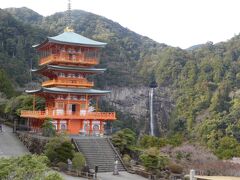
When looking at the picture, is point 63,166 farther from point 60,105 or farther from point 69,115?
point 60,105

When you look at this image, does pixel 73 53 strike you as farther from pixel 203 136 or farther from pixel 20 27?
pixel 20 27

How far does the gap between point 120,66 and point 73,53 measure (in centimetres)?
5179

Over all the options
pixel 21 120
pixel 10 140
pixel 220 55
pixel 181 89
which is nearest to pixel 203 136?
pixel 181 89

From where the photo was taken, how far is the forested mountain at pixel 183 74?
67062 millimetres

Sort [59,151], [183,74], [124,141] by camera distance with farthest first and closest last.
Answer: [183,74] → [124,141] → [59,151]

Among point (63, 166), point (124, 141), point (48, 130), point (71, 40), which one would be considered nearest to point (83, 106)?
point (48, 130)

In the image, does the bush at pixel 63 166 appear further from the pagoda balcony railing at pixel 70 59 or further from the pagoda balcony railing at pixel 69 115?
the pagoda balcony railing at pixel 70 59

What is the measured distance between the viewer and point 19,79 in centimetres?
6869

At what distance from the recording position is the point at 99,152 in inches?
1155

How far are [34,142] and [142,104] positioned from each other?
159 ft

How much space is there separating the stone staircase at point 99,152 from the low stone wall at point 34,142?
7.46 ft

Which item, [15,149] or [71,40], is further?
[71,40]

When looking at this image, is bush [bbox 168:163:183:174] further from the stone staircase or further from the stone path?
the stone staircase

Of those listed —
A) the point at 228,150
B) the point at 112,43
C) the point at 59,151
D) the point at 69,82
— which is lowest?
the point at 228,150
